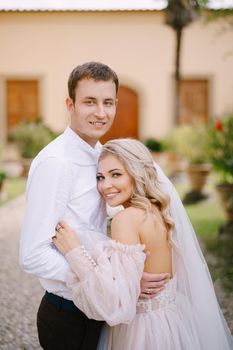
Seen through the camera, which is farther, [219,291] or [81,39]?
[81,39]

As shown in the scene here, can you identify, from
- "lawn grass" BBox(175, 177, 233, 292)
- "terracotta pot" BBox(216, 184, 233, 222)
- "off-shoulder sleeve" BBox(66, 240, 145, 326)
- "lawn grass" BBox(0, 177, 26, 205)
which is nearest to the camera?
"off-shoulder sleeve" BBox(66, 240, 145, 326)

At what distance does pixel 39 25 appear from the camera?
60.0 ft

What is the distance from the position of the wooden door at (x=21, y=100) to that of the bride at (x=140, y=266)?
53.6ft

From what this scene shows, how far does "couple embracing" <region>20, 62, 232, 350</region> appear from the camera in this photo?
86.1 inches

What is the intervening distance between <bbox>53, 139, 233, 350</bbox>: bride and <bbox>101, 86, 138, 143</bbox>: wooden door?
15633mm

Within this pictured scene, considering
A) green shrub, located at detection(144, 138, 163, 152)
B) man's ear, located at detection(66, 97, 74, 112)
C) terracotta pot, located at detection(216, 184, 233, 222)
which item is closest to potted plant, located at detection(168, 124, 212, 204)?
terracotta pot, located at detection(216, 184, 233, 222)

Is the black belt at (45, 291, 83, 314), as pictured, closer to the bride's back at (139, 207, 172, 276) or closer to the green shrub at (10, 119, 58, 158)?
the bride's back at (139, 207, 172, 276)

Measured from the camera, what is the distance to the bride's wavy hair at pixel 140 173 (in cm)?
234

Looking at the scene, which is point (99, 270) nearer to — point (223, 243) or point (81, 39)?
point (223, 243)

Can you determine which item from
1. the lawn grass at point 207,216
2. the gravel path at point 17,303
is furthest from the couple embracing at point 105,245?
the lawn grass at point 207,216

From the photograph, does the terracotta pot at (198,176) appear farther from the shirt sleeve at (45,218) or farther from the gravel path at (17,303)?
the shirt sleeve at (45,218)

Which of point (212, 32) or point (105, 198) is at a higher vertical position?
point (212, 32)

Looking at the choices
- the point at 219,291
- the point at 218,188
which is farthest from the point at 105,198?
the point at 218,188

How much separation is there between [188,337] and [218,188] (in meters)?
5.55
